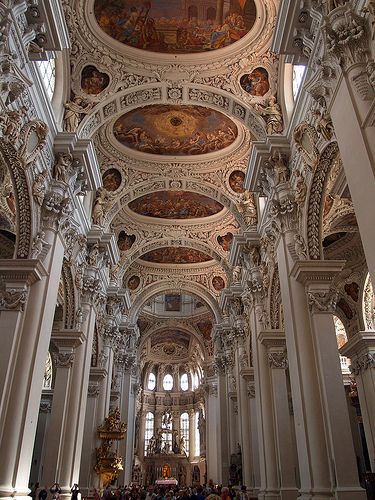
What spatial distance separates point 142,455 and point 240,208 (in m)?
32.2

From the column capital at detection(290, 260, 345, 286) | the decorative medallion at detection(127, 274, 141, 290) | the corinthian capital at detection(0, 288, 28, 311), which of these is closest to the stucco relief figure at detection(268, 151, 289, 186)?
the column capital at detection(290, 260, 345, 286)

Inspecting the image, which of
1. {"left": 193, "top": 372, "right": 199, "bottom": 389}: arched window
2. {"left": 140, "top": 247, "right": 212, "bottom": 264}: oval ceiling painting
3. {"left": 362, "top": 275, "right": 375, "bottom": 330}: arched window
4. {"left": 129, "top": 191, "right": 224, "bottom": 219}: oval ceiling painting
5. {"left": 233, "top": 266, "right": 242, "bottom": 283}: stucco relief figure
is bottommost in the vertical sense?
{"left": 362, "top": 275, "right": 375, "bottom": 330}: arched window

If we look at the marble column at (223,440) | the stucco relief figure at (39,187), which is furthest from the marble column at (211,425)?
the stucco relief figure at (39,187)

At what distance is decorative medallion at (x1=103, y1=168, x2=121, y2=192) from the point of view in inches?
792

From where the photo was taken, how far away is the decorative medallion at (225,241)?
25.8 meters

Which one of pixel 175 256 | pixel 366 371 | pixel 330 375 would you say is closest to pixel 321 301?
pixel 330 375

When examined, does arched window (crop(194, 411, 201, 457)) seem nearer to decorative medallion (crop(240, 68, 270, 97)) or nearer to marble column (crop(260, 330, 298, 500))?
marble column (crop(260, 330, 298, 500))

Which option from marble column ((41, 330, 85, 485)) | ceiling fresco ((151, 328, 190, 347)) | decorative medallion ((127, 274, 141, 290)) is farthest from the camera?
ceiling fresco ((151, 328, 190, 347))

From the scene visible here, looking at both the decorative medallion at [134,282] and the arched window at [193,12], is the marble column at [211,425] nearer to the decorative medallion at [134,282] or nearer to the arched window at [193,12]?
the decorative medallion at [134,282]

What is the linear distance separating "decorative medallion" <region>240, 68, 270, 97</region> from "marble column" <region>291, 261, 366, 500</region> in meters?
6.37

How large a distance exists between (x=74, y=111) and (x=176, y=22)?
393 centimetres

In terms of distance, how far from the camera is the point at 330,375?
10469 mm

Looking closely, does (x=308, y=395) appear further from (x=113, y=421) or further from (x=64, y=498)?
(x=113, y=421)

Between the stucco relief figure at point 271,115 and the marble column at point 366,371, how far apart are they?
27.7 feet
